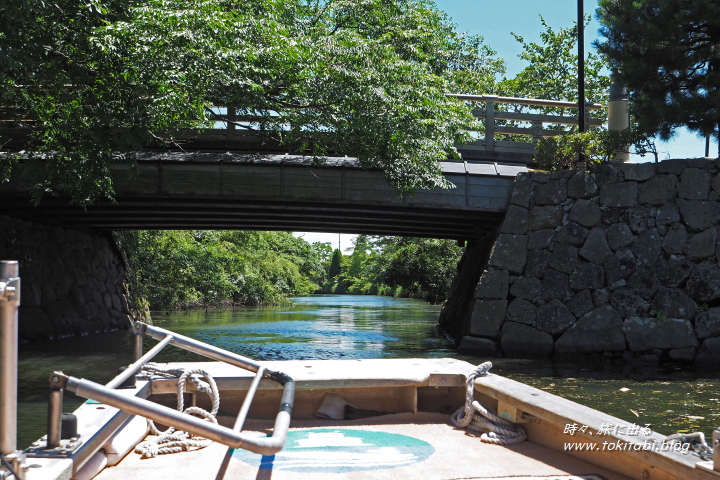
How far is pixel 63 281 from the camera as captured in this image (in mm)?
16375

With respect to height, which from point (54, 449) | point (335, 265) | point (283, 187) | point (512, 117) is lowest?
point (335, 265)

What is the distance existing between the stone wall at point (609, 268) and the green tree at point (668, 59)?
1.49 meters

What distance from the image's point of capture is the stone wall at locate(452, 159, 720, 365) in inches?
463

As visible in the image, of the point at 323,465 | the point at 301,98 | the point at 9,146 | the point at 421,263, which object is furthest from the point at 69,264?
the point at 323,465

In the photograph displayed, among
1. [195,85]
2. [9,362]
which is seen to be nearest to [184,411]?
[9,362]

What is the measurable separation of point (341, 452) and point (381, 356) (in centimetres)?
862

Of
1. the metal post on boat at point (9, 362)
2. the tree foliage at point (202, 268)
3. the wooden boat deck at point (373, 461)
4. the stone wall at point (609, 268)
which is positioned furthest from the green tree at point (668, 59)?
the tree foliage at point (202, 268)

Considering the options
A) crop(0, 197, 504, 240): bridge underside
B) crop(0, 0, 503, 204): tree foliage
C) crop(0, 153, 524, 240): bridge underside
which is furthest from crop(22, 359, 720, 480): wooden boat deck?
crop(0, 197, 504, 240): bridge underside

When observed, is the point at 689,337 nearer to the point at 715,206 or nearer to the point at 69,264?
the point at 715,206

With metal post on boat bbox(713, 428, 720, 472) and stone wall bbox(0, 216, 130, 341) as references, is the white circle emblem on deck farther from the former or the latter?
stone wall bbox(0, 216, 130, 341)

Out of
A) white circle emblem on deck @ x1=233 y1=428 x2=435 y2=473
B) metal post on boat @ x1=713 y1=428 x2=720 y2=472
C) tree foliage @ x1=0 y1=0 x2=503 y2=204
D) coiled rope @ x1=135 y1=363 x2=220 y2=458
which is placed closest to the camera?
metal post on boat @ x1=713 y1=428 x2=720 y2=472

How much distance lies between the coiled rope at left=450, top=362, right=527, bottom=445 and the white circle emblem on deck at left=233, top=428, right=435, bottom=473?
38 centimetres

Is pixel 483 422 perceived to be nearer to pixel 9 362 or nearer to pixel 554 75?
pixel 9 362

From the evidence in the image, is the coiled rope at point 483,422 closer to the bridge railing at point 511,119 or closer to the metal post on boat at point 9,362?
the metal post on boat at point 9,362
